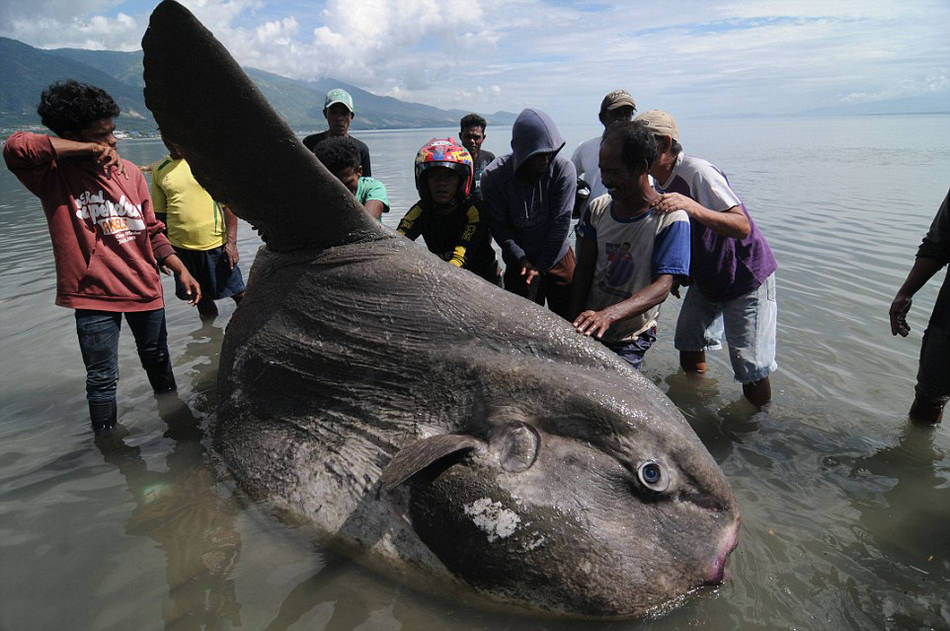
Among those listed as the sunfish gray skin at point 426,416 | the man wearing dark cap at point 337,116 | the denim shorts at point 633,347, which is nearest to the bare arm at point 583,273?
the denim shorts at point 633,347

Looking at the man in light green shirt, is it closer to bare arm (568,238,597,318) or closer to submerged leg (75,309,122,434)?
bare arm (568,238,597,318)

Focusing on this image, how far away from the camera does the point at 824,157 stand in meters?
29.8

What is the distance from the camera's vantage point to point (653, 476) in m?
2.35

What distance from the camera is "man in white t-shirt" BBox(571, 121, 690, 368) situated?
10.3 ft

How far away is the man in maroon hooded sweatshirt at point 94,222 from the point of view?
10.4 ft

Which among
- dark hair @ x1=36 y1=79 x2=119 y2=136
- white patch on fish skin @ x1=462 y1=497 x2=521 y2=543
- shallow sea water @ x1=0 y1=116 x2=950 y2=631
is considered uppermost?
dark hair @ x1=36 y1=79 x2=119 y2=136

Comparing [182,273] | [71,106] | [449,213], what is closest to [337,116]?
[449,213]

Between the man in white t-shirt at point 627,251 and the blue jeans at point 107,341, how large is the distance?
3.13 metres

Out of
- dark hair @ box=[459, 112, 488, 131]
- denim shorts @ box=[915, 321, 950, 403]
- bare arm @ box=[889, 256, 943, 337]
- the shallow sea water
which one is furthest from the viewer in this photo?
dark hair @ box=[459, 112, 488, 131]

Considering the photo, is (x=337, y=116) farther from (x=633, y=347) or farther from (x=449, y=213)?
(x=633, y=347)

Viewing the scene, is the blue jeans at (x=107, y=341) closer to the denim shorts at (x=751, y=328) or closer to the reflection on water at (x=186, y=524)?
the reflection on water at (x=186, y=524)

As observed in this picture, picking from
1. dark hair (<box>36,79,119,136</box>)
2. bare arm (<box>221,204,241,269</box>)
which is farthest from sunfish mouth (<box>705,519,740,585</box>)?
bare arm (<box>221,204,241,269</box>)

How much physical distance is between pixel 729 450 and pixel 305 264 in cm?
349

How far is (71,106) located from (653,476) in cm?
386
